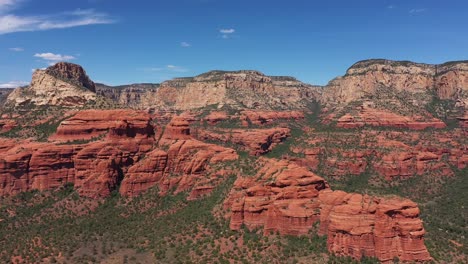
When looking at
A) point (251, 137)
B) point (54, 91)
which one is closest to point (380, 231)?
point (54, 91)

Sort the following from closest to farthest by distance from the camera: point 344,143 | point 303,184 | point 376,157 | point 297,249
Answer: point 297,249 → point 303,184 → point 376,157 → point 344,143

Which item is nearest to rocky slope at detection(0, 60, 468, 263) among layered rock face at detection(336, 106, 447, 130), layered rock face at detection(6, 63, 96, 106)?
layered rock face at detection(6, 63, 96, 106)

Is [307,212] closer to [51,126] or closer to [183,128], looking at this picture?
[183,128]

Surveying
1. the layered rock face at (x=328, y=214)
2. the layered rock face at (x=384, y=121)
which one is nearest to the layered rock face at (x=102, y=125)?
the layered rock face at (x=328, y=214)

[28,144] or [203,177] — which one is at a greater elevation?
[28,144]

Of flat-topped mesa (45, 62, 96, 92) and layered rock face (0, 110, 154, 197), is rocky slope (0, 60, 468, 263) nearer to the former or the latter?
layered rock face (0, 110, 154, 197)

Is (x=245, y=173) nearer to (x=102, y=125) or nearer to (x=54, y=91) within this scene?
(x=102, y=125)

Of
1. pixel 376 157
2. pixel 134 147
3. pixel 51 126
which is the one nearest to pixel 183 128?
pixel 134 147

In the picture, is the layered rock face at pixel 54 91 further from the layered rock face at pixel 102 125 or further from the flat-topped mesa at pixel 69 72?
the layered rock face at pixel 102 125
